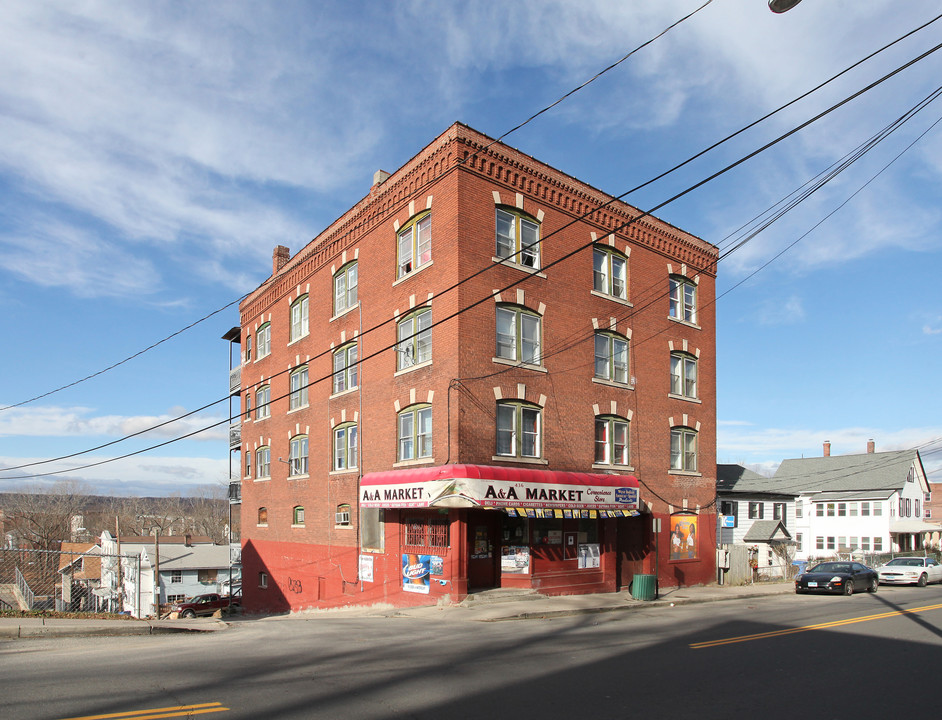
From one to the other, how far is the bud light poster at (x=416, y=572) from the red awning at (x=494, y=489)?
5.88 ft

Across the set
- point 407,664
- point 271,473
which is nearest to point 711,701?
point 407,664

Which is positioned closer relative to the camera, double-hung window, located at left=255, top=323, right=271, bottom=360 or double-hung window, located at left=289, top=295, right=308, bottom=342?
double-hung window, located at left=289, top=295, right=308, bottom=342

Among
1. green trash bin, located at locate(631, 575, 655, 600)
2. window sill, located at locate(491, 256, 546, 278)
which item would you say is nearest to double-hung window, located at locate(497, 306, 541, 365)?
window sill, located at locate(491, 256, 546, 278)

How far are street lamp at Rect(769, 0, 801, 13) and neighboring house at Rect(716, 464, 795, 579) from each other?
1084 inches

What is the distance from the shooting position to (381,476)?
24.0m

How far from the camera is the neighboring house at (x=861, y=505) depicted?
184 feet

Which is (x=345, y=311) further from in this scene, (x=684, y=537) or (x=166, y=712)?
(x=166, y=712)

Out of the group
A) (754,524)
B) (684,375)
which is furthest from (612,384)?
(754,524)

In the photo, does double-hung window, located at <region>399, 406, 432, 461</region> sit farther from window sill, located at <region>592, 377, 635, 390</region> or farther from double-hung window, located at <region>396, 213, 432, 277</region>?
window sill, located at <region>592, 377, 635, 390</region>

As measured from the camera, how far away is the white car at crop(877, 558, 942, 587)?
1287 inches

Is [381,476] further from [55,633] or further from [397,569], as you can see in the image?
[55,633]

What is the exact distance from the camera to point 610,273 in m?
27.9

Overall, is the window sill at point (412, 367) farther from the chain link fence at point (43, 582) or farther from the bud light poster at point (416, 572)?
the chain link fence at point (43, 582)

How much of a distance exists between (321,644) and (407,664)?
10.6 ft
